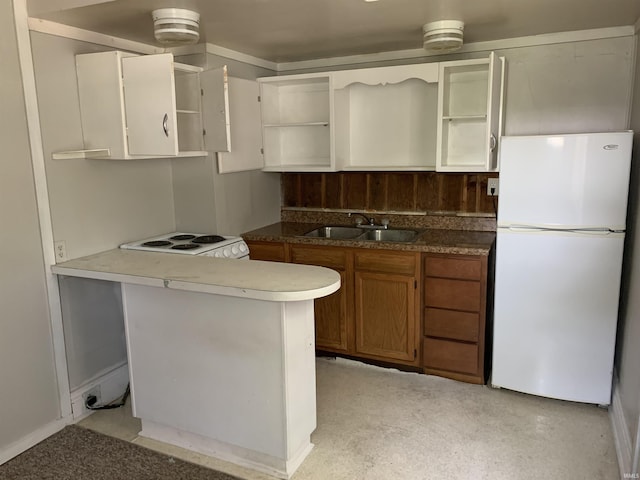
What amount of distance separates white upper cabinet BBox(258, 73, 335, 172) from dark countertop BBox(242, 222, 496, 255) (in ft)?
1.51

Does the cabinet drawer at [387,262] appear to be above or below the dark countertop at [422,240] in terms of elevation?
below

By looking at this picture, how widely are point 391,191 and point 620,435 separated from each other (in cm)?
202

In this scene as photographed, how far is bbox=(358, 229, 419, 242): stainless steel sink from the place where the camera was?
356 cm

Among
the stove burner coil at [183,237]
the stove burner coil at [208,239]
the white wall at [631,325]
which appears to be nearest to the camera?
the white wall at [631,325]

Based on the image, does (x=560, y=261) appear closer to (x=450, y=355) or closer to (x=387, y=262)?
(x=450, y=355)

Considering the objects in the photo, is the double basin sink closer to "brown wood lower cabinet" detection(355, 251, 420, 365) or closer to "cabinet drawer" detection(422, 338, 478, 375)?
"brown wood lower cabinet" detection(355, 251, 420, 365)

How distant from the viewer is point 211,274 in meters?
2.28

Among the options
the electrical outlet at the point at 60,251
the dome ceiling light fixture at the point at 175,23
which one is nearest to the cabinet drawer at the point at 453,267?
the dome ceiling light fixture at the point at 175,23

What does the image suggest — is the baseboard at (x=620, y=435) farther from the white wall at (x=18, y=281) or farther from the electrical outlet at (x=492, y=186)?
the white wall at (x=18, y=281)

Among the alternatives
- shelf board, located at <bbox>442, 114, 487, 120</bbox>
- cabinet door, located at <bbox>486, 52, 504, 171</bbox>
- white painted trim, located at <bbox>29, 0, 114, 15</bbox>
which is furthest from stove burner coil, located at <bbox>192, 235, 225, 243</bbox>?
cabinet door, located at <bbox>486, 52, 504, 171</bbox>

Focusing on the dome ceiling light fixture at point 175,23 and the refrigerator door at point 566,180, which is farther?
the refrigerator door at point 566,180

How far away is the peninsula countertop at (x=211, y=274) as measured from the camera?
6.68 feet

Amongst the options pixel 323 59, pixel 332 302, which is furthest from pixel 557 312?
pixel 323 59

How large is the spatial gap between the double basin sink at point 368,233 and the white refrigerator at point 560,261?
0.83m
